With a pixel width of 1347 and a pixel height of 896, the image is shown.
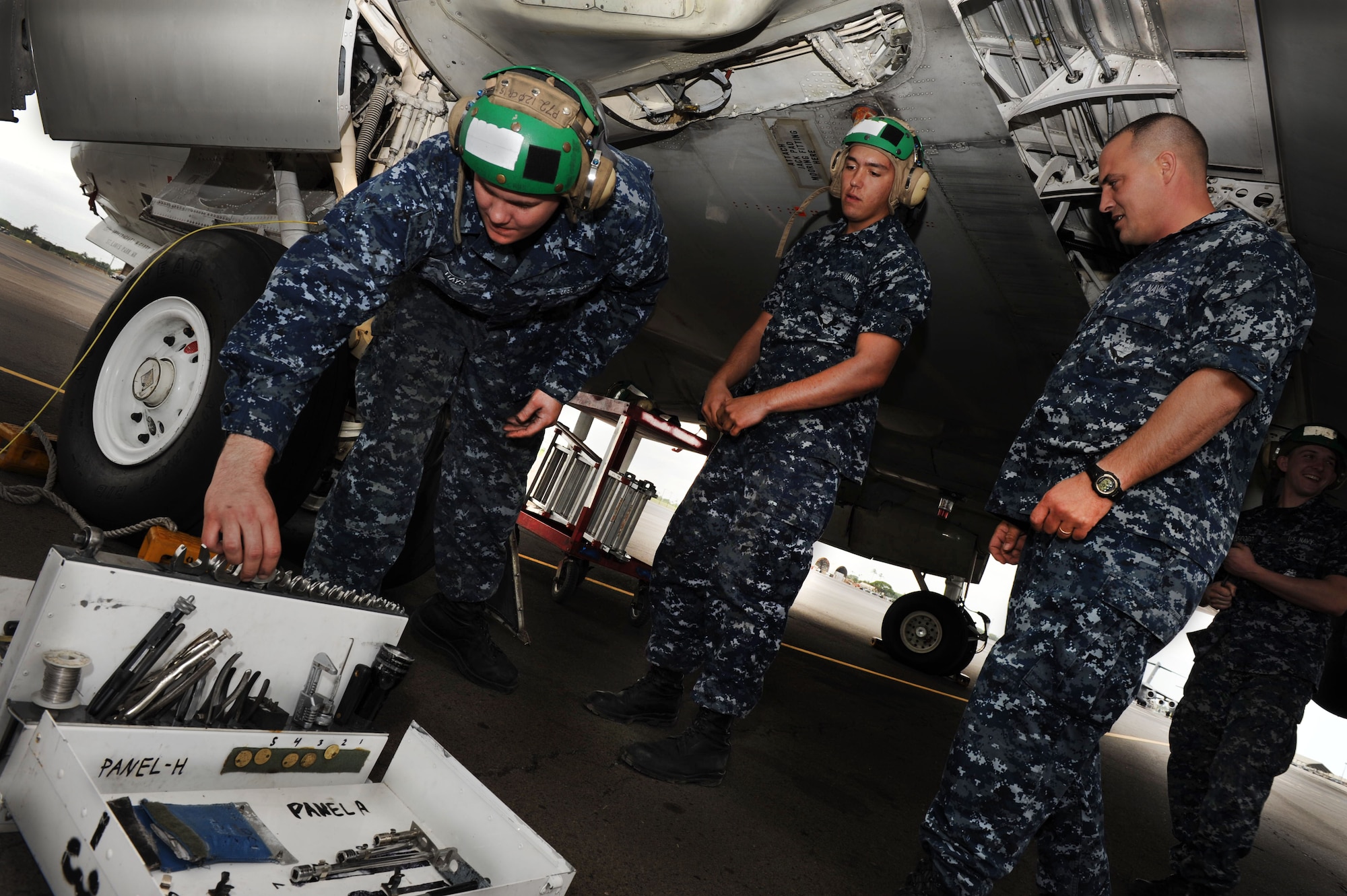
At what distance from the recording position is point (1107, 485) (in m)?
1.57

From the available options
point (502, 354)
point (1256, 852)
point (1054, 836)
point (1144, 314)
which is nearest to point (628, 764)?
point (1054, 836)

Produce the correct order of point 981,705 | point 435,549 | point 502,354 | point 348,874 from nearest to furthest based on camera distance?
point 348,874 < point 981,705 < point 502,354 < point 435,549

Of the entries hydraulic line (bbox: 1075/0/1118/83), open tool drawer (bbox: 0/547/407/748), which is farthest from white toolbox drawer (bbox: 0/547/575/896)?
hydraulic line (bbox: 1075/0/1118/83)

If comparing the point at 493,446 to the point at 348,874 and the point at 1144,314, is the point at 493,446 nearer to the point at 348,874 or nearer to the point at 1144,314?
the point at 348,874

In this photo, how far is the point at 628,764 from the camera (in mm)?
2057

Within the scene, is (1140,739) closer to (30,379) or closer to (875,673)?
(875,673)

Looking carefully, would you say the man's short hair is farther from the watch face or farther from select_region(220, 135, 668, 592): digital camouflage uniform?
select_region(220, 135, 668, 592): digital camouflage uniform

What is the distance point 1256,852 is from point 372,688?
4.08m

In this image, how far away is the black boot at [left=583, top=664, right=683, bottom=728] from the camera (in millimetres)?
2355

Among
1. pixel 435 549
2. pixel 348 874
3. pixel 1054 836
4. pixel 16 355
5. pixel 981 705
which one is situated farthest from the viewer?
pixel 16 355

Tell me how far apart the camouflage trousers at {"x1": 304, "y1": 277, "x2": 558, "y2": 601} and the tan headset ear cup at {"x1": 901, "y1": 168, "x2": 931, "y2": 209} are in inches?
41.7

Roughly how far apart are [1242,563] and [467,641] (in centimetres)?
242

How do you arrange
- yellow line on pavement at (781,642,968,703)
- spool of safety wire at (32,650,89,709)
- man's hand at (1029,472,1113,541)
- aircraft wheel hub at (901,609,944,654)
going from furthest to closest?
aircraft wheel hub at (901,609,944,654)
yellow line on pavement at (781,642,968,703)
man's hand at (1029,472,1113,541)
spool of safety wire at (32,650,89,709)

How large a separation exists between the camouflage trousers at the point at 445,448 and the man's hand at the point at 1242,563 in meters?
2.24
